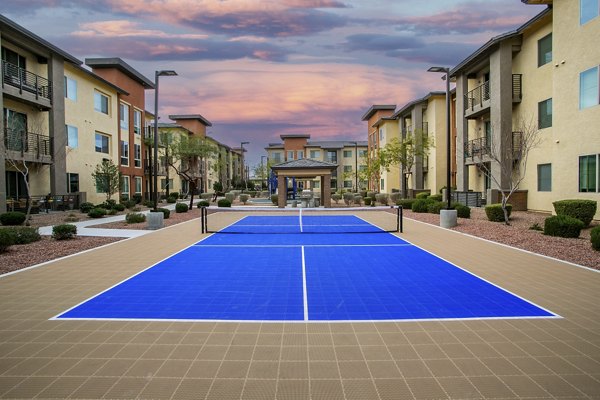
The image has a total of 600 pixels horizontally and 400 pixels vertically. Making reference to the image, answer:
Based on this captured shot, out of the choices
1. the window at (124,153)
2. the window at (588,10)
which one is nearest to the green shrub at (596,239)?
the window at (588,10)

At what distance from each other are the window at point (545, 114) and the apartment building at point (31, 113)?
29767mm

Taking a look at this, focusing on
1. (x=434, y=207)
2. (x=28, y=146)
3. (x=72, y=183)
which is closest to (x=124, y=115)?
(x=72, y=183)

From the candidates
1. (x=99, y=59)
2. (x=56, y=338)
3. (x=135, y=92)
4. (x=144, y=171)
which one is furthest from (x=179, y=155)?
(x=56, y=338)

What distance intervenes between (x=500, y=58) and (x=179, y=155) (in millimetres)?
37819

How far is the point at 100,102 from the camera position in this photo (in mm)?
37125

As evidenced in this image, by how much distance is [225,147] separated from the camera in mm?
88312

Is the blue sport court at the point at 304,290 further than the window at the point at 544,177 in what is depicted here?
No

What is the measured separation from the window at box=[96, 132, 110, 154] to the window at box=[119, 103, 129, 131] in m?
3.99

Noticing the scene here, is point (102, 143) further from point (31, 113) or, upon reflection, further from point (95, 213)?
point (95, 213)

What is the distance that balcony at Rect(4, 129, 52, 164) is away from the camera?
78.1 ft

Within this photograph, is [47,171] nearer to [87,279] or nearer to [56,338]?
[87,279]

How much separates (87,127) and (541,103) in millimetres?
32825

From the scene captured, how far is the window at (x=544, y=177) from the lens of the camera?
951 inches

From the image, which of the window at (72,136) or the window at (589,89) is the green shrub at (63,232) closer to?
the window at (72,136)
